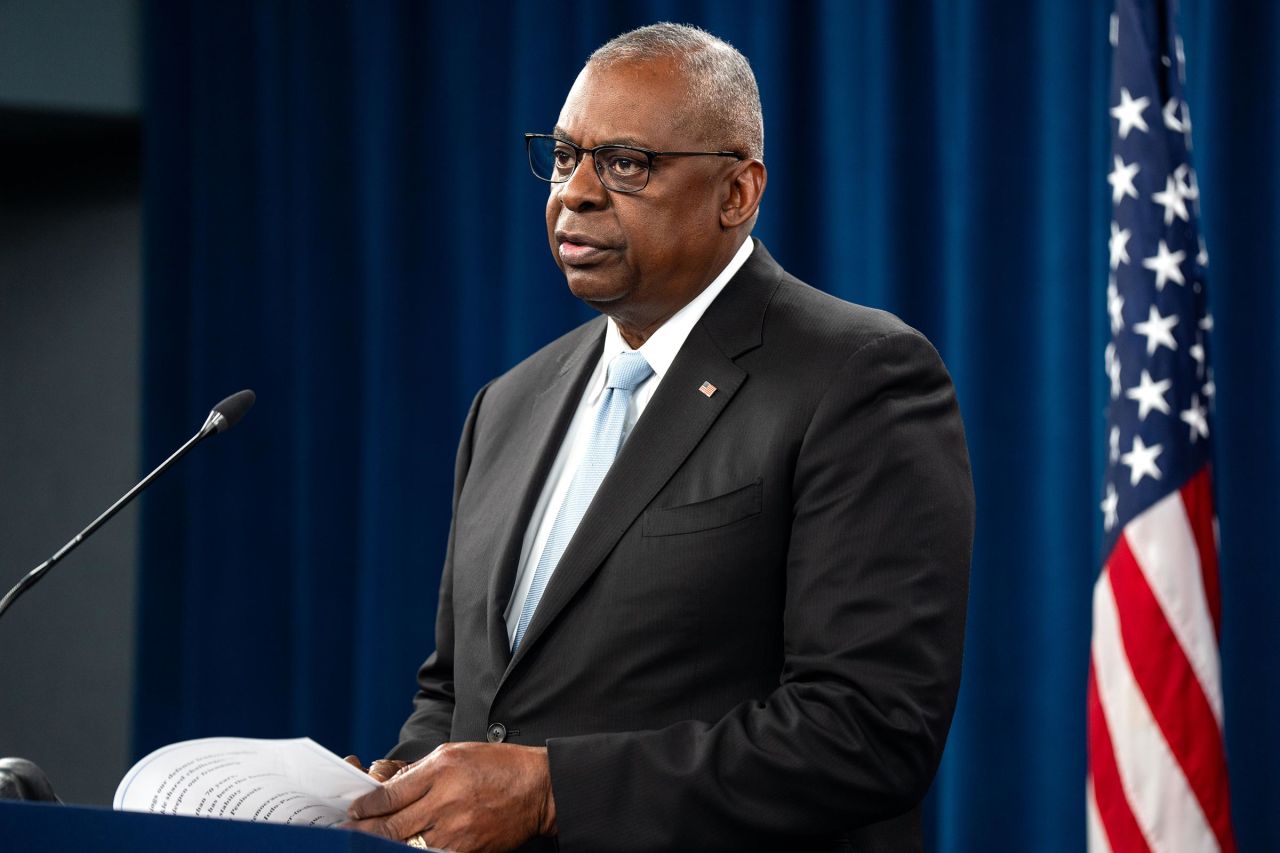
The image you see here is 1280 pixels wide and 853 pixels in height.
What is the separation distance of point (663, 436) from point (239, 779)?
647 mm

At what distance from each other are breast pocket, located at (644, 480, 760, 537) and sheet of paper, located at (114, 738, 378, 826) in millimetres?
452

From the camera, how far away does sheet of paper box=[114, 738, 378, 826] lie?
4.71 ft

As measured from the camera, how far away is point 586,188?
6.15 ft

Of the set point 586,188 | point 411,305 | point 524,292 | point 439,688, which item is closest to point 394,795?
point 439,688

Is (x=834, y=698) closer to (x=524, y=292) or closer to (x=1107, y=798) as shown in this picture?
(x=1107, y=798)

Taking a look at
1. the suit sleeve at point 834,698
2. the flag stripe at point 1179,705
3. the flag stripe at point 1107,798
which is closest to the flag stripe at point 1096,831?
the flag stripe at point 1107,798

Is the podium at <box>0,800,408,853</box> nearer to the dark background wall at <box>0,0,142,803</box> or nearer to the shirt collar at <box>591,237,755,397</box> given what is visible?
the shirt collar at <box>591,237,755,397</box>

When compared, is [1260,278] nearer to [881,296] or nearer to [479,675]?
[881,296]

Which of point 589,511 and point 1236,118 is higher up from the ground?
point 1236,118

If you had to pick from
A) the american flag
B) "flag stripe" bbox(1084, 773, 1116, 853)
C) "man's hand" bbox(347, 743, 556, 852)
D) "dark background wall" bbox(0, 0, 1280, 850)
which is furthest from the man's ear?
"dark background wall" bbox(0, 0, 1280, 850)

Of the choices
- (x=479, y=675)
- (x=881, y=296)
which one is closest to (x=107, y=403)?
(x=881, y=296)

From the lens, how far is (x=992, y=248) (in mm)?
3539

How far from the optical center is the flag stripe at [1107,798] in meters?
2.75

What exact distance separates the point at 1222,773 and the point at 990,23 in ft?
5.89
